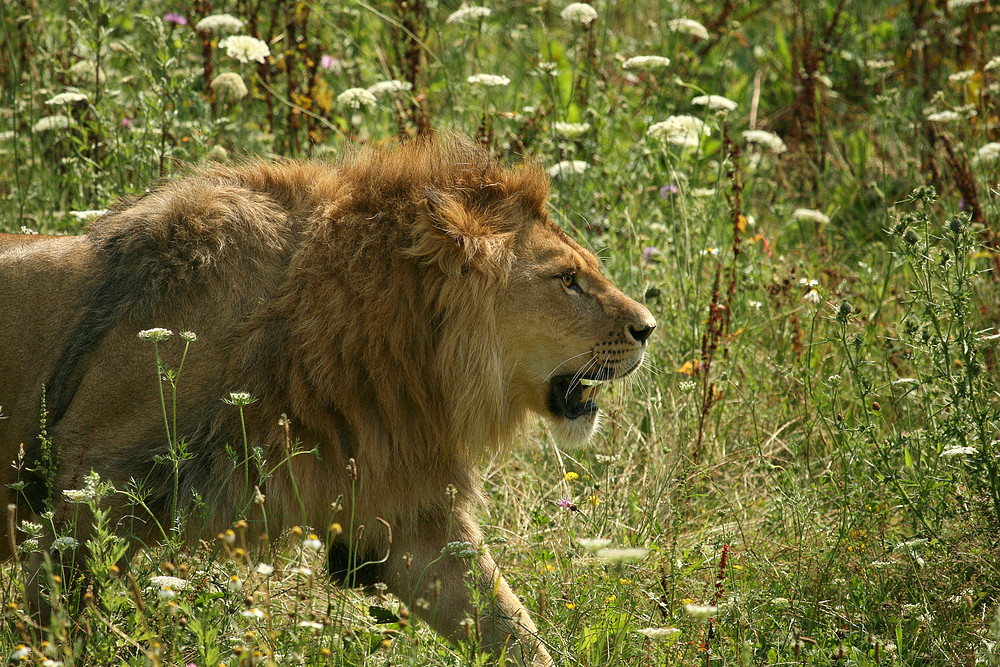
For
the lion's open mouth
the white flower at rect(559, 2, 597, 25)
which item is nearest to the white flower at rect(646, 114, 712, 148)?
the white flower at rect(559, 2, 597, 25)

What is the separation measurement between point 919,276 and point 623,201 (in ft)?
7.56

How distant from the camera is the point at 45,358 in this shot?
289 cm

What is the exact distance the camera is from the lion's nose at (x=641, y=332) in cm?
330

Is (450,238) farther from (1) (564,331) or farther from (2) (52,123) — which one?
(2) (52,123)

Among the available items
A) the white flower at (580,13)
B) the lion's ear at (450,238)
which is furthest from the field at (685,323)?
the lion's ear at (450,238)

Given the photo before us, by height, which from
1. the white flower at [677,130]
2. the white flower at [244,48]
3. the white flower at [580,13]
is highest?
the white flower at [580,13]

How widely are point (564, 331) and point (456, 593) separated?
86cm

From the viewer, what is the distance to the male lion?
2.82 m

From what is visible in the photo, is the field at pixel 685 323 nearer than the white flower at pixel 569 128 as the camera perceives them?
Yes

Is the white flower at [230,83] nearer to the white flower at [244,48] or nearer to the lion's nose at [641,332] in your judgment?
the white flower at [244,48]

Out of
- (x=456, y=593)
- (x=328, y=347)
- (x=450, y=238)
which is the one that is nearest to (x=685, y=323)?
(x=450, y=238)

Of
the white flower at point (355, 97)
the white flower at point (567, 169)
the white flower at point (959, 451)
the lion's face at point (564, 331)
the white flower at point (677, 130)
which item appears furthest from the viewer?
the white flower at point (567, 169)

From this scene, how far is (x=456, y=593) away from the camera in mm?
3111

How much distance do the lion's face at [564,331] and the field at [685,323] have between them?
1.16 ft
